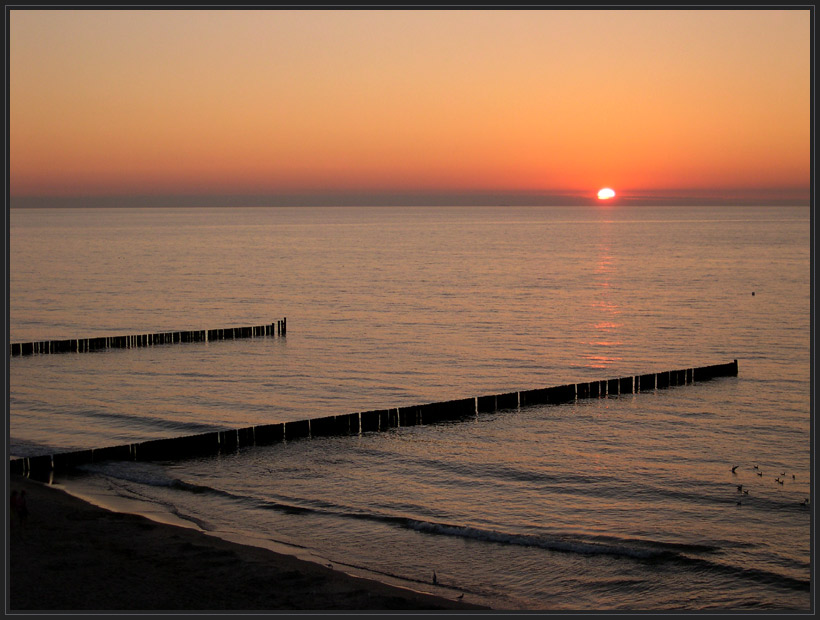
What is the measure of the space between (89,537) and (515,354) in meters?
34.6

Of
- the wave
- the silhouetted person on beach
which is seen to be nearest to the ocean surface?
the wave

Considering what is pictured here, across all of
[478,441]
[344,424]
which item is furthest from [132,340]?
[478,441]

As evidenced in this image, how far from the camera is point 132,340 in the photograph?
54812 mm

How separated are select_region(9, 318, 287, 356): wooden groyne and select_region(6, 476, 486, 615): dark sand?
98.8 feet

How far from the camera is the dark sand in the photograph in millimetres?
17828

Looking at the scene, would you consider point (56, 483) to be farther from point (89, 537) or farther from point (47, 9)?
point (47, 9)

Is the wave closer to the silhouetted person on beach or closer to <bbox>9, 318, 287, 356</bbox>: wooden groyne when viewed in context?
the silhouetted person on beach

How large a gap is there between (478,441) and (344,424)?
5232mm

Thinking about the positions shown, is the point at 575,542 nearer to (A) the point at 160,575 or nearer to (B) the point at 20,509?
(A) the point at 160,575

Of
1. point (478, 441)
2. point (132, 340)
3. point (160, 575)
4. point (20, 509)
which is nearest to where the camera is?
point (160, 575)

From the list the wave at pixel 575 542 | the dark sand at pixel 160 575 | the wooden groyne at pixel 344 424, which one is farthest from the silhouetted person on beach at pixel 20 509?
the wave at pixel 575 542

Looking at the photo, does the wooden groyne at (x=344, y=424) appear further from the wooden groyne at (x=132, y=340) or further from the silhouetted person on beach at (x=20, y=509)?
the wooden groyne at (x=132, y=340)

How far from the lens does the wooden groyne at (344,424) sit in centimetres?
2864

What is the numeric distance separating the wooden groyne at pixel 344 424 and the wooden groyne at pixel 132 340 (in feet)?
72.7
